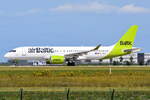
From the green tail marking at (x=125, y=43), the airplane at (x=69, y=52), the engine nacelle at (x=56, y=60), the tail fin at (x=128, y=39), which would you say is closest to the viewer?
the engine nacelle at (x=56, y=60)

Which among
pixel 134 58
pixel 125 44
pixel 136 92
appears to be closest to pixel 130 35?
pixel 125 44

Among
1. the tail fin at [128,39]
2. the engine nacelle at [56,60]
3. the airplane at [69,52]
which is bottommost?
the engine nacelle at [56,60]

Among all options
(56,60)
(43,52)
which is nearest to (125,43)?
(56,60)

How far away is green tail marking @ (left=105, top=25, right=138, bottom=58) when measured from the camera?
9900cm

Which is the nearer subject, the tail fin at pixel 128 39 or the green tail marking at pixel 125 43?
the green tail marking at pixel 125 43

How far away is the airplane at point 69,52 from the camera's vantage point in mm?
93750

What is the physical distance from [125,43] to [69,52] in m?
11.9

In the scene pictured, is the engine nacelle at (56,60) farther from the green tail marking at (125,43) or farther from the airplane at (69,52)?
the green tail marking at (125,43)

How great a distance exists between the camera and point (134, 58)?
6102 inches

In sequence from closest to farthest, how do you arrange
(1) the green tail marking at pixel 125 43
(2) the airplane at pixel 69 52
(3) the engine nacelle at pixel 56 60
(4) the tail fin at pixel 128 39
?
1. (3) the engine nacelle at pixel 56 60
2. (2) the airplane at pixel 69 52
3. (1) the green tail marking at pixel 125 43
4. (4) the tail fin at pixel 128 39

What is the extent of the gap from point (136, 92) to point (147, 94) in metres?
1.49

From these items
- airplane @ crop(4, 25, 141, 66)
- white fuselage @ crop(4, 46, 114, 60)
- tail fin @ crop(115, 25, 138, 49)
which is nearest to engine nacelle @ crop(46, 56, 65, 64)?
airplane @ crop(4, 25, 141, 66)

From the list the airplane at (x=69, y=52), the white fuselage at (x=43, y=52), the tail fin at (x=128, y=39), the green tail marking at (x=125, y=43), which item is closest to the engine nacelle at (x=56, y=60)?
the airplane at (x=69, y=52)

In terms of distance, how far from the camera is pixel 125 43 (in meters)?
100
